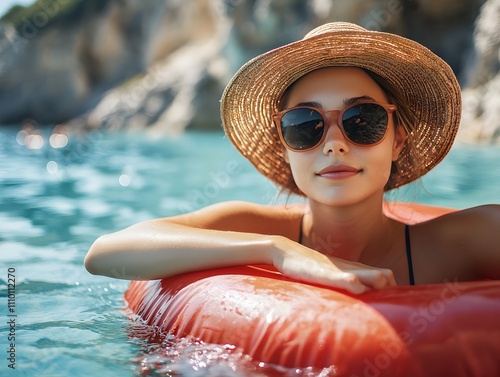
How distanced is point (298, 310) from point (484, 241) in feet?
2.80

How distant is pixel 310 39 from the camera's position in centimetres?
240

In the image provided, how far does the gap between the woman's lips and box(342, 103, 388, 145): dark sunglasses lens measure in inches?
3.9

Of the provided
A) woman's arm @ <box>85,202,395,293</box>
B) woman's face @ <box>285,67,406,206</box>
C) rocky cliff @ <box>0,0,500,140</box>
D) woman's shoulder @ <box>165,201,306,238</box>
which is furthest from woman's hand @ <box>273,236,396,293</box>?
rocky cliff @ <box>0,0,500,140</box>

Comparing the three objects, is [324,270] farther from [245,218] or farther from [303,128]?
[245,218]

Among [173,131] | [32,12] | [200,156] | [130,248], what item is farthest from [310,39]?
[32,12]

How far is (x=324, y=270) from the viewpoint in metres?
2.09

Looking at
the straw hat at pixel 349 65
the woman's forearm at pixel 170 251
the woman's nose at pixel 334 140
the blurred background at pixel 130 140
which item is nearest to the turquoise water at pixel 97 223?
the blurred background at pixel 130 140

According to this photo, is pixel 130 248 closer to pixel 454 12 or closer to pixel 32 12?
pixel 454 12

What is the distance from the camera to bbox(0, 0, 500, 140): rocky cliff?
50.1 ft

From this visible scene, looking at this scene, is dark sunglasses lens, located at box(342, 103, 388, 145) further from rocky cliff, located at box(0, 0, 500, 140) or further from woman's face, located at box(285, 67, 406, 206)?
rocky cliff, located at box(0, 0, 500, 140)

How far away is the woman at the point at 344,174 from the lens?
7.67ft

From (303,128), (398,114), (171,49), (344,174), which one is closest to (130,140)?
(171,49)

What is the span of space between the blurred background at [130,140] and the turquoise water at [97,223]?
1cm

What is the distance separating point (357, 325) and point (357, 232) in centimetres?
81
